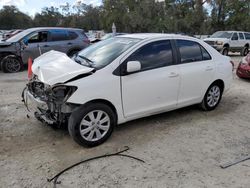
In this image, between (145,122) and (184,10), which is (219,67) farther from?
(184,10)

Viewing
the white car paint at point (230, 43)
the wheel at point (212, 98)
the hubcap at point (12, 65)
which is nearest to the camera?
the wheel at point (212, 98)

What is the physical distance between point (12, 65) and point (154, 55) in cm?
736

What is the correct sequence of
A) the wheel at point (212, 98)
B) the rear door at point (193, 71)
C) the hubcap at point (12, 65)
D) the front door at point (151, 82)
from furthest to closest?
the hubcap at point (12, 65)
the wheel at point (212, 98)
the rear door at point (193, 71)
the front door at point (151, 82)

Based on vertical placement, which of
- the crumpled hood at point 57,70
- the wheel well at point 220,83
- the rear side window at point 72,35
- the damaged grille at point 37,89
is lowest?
the wheel well at point 220,83

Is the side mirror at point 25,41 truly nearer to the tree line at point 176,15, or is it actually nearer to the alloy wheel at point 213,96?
the alloy wheel at point 213,96

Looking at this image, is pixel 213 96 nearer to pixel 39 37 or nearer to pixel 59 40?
pixel 59 40

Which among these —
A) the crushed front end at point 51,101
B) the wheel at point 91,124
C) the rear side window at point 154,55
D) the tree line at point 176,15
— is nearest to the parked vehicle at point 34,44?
the crushed front end at point 51,101

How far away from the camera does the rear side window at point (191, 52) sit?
4.82 meters

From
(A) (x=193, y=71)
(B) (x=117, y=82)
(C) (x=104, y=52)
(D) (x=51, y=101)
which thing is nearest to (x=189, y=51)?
(A) (x=193, y=71)

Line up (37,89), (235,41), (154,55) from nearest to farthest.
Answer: (37,89)
(154,55)
(235,41)

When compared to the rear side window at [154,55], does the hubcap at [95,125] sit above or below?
below

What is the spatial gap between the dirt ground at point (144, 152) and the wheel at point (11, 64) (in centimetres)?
501

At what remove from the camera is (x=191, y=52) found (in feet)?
16.3

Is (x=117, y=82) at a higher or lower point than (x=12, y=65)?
higher
